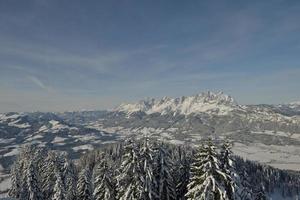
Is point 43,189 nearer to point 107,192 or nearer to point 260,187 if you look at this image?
point 107,192

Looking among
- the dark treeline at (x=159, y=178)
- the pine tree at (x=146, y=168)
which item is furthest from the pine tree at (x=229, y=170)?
the pine tree at (x=146, y=168)

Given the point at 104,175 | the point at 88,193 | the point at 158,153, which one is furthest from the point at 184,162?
the point at 88,193

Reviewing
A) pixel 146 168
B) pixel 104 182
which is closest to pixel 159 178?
pixel 146 168

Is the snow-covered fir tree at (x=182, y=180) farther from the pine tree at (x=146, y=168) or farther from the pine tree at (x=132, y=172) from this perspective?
the pine tree at (x=132, y=172)

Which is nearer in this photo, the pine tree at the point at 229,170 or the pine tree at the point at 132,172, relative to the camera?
the pine tree at the point at 229,170

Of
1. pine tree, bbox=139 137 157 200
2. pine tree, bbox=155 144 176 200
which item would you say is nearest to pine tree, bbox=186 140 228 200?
pine tree, bbox=139 137 157 200

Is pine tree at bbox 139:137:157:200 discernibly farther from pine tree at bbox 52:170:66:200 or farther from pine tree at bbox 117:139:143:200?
pine tree at bbox 52:170:66:200

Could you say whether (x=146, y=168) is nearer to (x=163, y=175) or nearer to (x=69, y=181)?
(x=163, y=175)

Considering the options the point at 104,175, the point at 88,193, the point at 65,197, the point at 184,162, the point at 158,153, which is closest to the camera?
the point at 158,153
